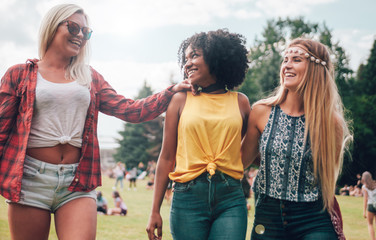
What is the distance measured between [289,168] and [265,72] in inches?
956

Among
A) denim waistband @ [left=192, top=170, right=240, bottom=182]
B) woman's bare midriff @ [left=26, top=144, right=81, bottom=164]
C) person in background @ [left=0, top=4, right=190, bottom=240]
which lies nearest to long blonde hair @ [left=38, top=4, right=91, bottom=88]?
person in background @ [left=0, top=4, right=190, bottom=240]

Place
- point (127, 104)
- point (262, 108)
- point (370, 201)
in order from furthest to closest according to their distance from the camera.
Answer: point (370, 201), point (127, 104), point (262, 108)

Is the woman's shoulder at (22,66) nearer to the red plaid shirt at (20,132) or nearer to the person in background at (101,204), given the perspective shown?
the red plaid shirt at (20,132)

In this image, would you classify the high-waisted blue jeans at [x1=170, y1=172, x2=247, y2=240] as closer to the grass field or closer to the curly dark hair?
the curly dark hair

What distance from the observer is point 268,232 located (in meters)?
2.69

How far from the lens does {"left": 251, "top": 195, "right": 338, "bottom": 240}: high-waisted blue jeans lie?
2541mm

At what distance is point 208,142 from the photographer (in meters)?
2.62

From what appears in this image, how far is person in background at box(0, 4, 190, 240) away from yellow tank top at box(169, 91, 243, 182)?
1.15 ft

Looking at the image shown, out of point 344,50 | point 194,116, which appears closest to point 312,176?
point 194,116

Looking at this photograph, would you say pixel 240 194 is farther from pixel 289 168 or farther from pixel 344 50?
pixel 344 50

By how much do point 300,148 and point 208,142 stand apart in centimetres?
69

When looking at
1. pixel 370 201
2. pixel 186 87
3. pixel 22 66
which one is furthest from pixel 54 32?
pixel 370 201

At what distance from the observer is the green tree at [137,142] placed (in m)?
39.8

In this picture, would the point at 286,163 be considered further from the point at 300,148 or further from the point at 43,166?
the point at 43,166
